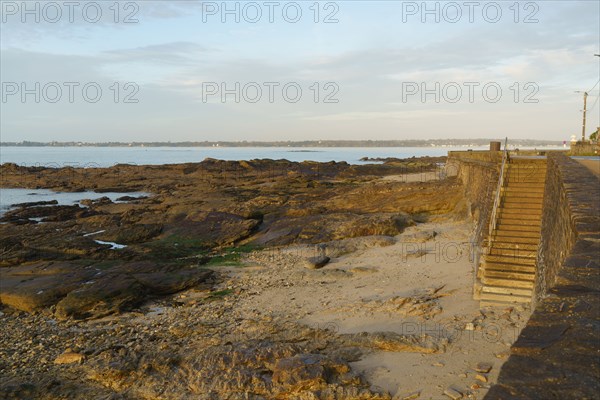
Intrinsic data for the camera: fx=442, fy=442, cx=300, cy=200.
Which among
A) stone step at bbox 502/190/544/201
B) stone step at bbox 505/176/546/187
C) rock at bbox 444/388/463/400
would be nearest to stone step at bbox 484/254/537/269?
stone step at bbox 502/190/544/201

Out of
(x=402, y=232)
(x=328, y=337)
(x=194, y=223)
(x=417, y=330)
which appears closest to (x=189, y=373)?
(x=328, y=337)

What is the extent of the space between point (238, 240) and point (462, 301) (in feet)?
39.3

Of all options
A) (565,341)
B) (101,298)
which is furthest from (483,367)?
(101,298)

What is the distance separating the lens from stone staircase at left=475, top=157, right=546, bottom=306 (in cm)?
941

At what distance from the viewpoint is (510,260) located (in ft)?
31.8

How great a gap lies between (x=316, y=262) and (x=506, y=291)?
6685 mm

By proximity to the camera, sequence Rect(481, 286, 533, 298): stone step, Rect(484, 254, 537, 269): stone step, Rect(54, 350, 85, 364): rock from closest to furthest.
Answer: Rect(54, 350, 85, 364): rock < Rect(481, 286, 533, 298): stone step < Rect(484, 254, 537, 269): stone step

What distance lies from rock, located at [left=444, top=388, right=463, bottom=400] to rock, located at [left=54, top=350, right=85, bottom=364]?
681cm

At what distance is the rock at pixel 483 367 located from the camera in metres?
6.74

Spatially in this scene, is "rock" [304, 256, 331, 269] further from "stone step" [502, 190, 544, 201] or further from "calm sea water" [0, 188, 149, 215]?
"calm sea water" [0, 188, 149, 215]

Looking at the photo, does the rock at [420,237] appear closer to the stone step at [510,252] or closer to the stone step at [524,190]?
the stone step at [524,190]

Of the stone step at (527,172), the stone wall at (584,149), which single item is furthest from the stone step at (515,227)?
the stone wall at (584,149)

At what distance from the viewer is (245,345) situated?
8.02 meters

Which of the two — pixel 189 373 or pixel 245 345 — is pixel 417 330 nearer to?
pixel 245 345
